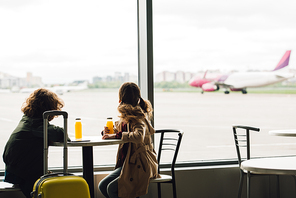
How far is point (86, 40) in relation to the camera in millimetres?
3660

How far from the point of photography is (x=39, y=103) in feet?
7.54

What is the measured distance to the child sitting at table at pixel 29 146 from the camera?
223 centimetres

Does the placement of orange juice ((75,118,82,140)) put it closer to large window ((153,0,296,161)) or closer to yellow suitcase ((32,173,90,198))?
yellow suitcase ((32,173,90,198))

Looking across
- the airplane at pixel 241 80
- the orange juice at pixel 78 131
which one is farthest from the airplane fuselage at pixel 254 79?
the orange juice at pixel 78 131

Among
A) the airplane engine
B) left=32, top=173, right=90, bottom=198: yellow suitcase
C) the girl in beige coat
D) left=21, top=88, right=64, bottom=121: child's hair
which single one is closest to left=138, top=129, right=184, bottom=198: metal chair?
the girl in beige coat

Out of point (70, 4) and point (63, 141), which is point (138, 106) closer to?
point (63, 141)

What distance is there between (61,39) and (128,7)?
78 centimetres

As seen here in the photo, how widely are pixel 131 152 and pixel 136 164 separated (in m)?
0.10

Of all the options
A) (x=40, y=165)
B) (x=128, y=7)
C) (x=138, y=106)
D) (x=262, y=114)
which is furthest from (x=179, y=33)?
(x=262, y=114)

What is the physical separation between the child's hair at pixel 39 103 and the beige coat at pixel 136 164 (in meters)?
0.50

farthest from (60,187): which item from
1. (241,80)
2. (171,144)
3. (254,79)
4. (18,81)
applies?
(254,79)

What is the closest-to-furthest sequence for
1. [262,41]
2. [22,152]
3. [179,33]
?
[22,152] → [179,33] → [262,41]

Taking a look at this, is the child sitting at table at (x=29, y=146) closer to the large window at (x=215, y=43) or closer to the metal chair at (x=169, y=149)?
the metal chair at (x=169, y=149)

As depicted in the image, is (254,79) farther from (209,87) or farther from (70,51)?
(70,51)
